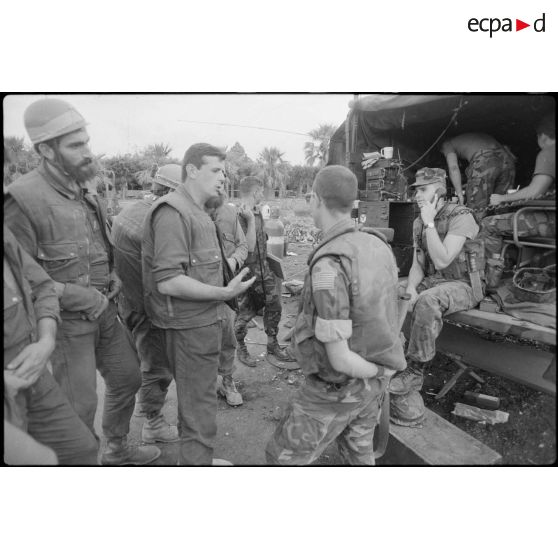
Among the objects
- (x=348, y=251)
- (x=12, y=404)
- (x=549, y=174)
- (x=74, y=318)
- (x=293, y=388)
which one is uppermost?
(x=549, y=174)

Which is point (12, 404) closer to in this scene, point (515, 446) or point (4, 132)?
point (4, 132)

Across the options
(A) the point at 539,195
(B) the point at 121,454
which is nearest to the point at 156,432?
(B) the point at 121,454

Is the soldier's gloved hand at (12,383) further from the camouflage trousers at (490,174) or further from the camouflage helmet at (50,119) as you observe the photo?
the camouflage trousers at (490,174)

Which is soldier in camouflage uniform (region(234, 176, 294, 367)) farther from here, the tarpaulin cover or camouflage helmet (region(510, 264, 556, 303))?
camouflage helmet (region(510, 264, 556, 303))

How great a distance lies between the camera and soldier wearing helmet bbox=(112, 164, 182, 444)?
8.57 ft

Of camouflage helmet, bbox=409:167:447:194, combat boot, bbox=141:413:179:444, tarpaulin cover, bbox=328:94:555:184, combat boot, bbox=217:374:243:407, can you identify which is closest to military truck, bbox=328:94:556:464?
tarpaulin cover, bbox=328:94:555:184

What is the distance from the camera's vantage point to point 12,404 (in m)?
1.53

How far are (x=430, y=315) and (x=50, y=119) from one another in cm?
255

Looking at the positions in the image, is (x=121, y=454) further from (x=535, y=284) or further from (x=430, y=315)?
(x=535, y=284)

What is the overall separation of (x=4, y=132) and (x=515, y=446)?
3279 millimetres

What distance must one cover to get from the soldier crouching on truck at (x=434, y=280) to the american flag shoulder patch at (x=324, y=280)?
4.06 ft

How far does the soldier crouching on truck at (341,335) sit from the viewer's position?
1.62 meters

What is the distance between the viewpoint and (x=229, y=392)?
335 centimetres
